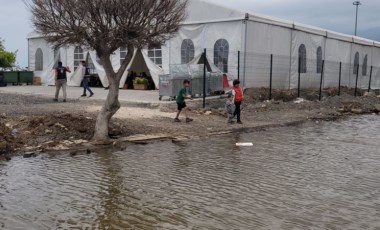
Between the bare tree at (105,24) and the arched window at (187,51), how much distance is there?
14446 mm

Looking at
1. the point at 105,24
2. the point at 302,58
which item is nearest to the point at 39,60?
the point at 302,58

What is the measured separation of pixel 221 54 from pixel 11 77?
640 inches

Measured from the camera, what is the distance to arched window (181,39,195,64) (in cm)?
2559

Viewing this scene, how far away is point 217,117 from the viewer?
1636cm

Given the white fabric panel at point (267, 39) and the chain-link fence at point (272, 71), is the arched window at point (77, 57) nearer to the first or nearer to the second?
the chain-link fence at point (272, 71)

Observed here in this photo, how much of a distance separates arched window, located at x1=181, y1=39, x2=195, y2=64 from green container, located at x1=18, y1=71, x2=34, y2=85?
13372mm

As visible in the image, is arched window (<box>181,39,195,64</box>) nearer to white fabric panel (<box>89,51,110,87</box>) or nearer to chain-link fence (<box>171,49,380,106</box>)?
chain-link fence (<box>171,49,380,106</box>)

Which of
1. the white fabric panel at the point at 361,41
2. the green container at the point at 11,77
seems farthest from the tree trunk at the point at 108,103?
the white fabric panel at the point at 361,41

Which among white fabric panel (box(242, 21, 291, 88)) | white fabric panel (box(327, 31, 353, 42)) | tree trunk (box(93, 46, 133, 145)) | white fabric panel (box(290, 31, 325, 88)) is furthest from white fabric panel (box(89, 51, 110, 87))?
tree trunk (box(93, 46, 133, 145))

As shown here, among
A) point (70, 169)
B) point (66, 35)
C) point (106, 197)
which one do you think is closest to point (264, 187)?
point (106, 197)

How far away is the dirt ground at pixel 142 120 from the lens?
1062cm

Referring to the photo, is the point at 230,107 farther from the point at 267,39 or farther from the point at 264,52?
the point at 267,39

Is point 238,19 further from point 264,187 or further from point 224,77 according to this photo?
point 264,187

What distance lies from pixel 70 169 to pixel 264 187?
3.39m
